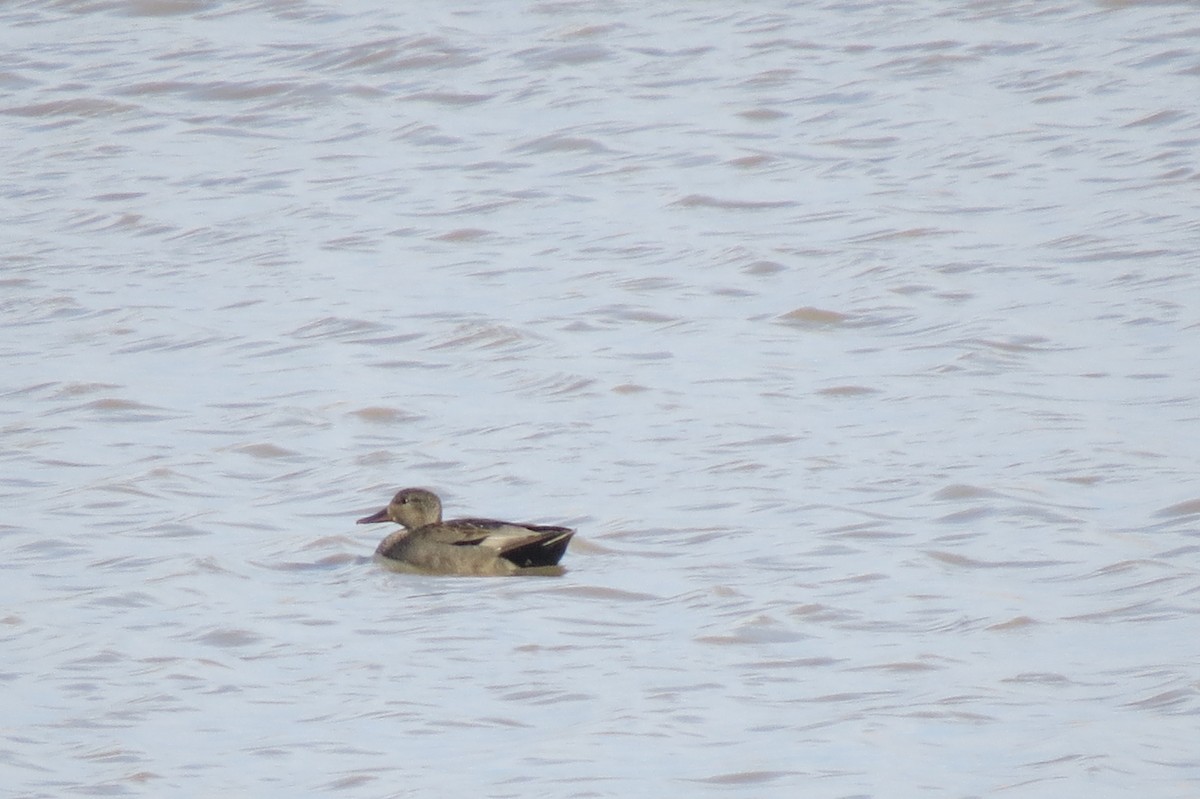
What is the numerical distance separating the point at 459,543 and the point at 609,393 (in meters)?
2.19

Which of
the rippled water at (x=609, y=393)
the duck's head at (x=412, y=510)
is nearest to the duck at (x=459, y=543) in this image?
the duck's head at (x=412, y=510)

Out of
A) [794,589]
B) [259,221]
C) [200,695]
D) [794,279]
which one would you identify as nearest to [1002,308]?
[794,279]

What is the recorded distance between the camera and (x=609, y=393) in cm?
1066

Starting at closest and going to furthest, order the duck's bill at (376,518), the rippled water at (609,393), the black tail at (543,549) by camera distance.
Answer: the rippled water at (609,393) < the black tail at (543,549) < the duck's bill at (376,518)

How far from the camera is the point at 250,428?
1020cm

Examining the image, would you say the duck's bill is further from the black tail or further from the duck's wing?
the black tail

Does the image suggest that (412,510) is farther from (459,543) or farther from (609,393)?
(609,393)

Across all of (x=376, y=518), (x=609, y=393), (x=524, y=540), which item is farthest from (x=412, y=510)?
(x=609, y=393)

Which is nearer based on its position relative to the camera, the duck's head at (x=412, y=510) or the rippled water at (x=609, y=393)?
the rippled water at (x=609, y=393)

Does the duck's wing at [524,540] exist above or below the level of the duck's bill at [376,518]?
above

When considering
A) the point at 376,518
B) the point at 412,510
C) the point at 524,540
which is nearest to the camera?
the point at 524,540

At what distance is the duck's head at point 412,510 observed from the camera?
8.77 m

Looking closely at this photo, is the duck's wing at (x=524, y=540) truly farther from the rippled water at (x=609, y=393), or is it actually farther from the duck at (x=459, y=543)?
the rippled water at (x=609, y=393)

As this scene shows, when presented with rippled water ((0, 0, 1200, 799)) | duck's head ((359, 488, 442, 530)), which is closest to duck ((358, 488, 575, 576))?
duck's head ((359, 488, 442, 530))
